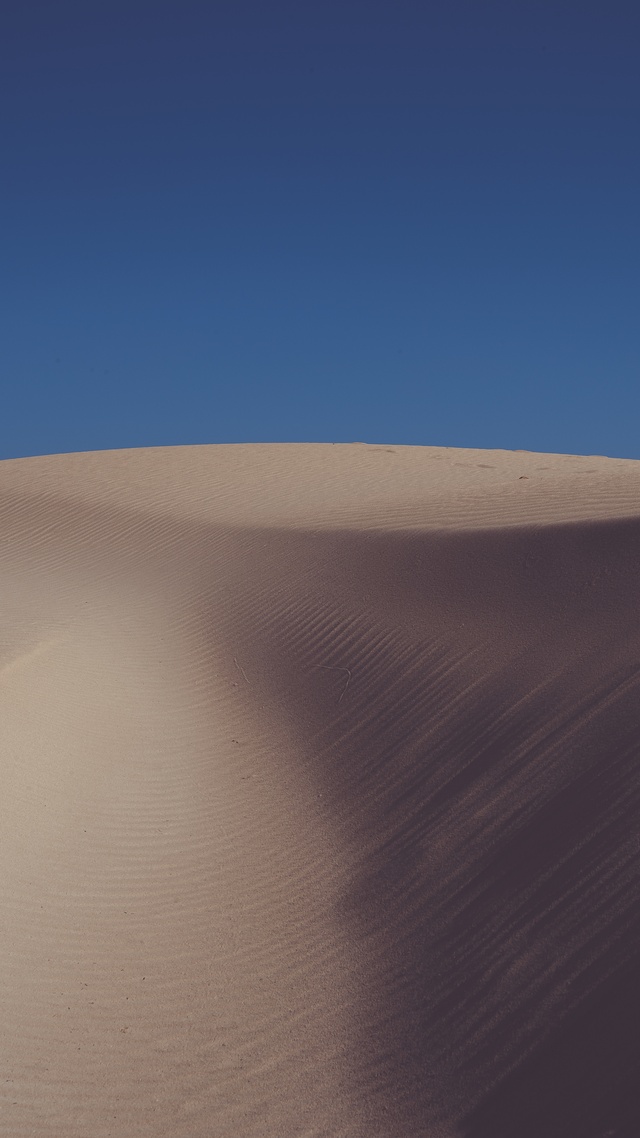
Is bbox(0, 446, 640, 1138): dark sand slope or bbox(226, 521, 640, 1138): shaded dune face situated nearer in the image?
bbox(226, 521, 640, 1138): shaded dune face

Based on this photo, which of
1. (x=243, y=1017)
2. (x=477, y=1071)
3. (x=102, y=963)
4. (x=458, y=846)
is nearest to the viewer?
(x=477, y=1071)

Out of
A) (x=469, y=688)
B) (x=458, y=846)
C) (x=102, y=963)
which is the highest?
(x=469, y=688)

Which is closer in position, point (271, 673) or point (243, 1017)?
point (243, 1017)

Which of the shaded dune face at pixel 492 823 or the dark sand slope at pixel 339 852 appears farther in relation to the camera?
the dark sand slope at pixel 339 852

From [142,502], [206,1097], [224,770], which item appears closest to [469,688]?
[224,770]

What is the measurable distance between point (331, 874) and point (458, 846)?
867 millimetres

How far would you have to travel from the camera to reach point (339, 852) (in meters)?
6.34

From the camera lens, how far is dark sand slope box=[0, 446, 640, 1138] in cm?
411

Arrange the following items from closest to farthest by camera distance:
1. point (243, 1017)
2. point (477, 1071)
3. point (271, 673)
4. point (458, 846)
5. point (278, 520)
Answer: point (477, 1071) < point (243, 1017) < point (458, 846) < point (271, 673) < point (278, 520)

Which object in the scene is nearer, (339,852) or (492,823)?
(492,823)

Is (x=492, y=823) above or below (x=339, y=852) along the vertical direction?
above

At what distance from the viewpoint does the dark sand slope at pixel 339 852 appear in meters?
4.11

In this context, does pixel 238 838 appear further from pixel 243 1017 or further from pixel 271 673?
pixel 271 673

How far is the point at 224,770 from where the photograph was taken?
7.77 m
